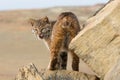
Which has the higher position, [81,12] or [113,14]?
[113,14]

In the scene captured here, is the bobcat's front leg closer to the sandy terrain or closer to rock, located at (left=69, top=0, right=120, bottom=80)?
rock, located at (left=69, top=0, right=120, bottom=80)

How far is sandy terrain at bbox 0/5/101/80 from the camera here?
27078mm

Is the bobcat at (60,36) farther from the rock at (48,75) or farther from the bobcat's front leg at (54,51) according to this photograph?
the rock at (48,75)

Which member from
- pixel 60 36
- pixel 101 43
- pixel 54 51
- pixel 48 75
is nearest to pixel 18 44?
pixel 54 51

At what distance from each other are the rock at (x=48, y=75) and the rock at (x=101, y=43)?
0.97ft

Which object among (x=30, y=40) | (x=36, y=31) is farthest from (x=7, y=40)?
(x=36, y=31)

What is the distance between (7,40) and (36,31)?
85.1 ft

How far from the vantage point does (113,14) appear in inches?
396

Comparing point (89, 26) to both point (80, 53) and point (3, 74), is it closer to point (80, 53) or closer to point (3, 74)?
point (80, 53)

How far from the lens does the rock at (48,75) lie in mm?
9450

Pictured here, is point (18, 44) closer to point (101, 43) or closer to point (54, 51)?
point (54, 51)

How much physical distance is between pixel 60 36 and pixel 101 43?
36.3 inches

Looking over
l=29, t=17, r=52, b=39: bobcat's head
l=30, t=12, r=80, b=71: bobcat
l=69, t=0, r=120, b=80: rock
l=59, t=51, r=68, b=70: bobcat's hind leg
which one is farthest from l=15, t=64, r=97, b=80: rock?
l=29, t=17, r=52, b=39: bobcat's head

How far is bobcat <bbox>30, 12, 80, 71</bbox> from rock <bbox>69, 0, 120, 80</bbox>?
1.15ft
